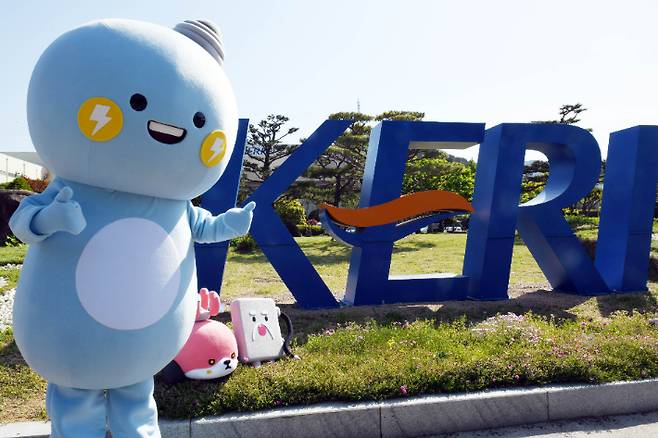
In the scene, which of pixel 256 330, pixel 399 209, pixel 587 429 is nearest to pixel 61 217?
pixel 256 330

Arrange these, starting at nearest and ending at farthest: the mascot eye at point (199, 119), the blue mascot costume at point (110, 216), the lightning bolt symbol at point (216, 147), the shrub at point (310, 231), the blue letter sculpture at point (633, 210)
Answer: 1. the blue mascot costume at point (110, 216)
2. the mascot eye at point (199, 119)
3. the lightning bolt symbol at point (216, 147)
4. the blue letter sculpture at point (633, 210)
5. the shrub at point (310, 231)

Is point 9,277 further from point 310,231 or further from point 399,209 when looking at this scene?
point 310,231

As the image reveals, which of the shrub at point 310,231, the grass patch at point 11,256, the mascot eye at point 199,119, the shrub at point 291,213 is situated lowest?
the grass patch at point 11,256

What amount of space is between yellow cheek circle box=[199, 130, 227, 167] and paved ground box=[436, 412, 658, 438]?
269cm

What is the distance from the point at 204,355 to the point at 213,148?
176 centimetres

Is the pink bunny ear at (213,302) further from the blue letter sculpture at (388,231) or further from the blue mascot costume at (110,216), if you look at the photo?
the blue letter sculpture at (388,231)

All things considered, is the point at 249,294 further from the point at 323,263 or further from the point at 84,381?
the point at 84,381

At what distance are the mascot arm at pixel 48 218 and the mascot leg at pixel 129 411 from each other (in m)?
1.02

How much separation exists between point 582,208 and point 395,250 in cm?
2046

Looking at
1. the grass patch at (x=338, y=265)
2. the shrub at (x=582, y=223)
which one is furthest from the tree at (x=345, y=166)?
the shrub at (x=582, y=223)

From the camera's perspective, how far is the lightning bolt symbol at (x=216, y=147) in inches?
124

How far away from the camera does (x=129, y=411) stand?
310 centimetres

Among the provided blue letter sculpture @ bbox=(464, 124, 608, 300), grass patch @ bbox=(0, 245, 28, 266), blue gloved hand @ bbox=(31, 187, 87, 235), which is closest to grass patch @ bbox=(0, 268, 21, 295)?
grass patch @ bbox=(0, 245, 28, 266)

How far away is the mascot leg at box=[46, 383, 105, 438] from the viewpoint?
2977 millimetres
